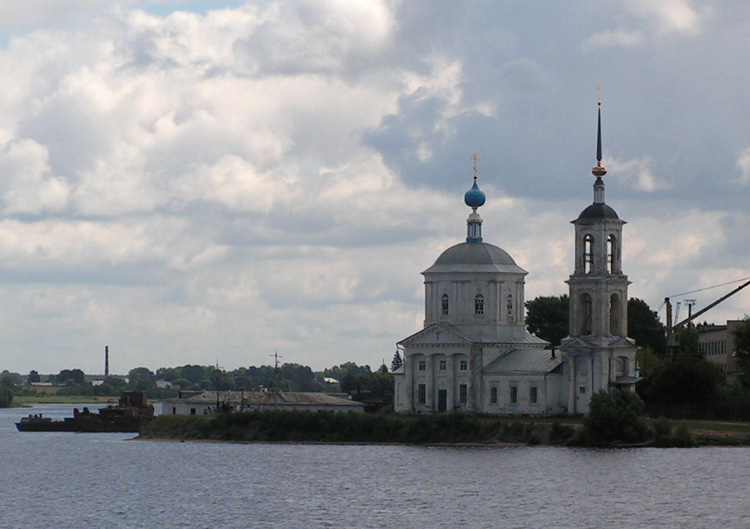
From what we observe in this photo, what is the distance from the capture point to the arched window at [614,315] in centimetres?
12656


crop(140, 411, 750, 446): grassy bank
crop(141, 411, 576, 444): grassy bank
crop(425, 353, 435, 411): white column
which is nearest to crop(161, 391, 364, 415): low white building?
crop(141, 411, 576, 444): grassy bank

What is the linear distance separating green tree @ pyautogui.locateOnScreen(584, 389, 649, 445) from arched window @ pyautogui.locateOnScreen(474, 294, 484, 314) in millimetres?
23833

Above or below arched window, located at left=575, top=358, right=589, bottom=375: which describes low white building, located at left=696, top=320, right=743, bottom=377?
above

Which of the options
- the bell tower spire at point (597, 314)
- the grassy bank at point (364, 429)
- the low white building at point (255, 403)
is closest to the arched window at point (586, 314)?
the bell tower spire at point (597, 314)

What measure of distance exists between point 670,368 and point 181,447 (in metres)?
34.8

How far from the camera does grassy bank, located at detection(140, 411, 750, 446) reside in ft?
377

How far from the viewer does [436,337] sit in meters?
133

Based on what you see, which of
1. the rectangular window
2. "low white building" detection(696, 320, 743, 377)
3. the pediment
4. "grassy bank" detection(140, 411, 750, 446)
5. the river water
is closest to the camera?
the river water

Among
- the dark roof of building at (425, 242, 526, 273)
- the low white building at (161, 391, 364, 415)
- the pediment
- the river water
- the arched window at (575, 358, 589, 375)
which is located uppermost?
the dark roof of building at (425, 242, 526, 273)

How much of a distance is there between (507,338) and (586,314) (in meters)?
9.29

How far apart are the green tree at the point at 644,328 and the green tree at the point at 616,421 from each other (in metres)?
42.2

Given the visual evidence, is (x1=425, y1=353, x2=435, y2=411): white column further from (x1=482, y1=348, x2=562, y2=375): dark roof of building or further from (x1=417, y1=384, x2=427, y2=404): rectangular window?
(x1=482, y1=348, x2=562, y2=375): dark roof of building

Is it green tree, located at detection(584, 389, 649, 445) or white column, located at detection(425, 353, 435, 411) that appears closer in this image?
green tree, located at detection(584, 389, 649, 445)

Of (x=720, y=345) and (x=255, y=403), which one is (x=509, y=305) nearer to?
(x=255, y=403)
